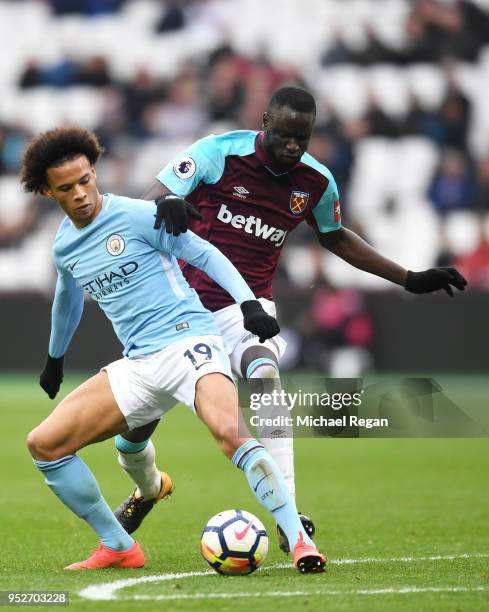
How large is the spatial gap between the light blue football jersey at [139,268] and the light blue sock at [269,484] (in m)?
0.63

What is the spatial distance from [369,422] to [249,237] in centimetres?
149

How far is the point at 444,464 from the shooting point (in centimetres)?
1089

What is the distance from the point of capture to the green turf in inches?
191

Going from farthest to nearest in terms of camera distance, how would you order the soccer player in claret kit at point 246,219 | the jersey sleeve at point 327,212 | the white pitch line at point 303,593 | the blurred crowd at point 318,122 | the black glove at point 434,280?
the blurred crowd at point 318,122 → the black glove at point 434,280 → the jersey sleeve at point 327,212 → the soccer player in claret kit at point 246,219 → the white pitch line at point 303,593

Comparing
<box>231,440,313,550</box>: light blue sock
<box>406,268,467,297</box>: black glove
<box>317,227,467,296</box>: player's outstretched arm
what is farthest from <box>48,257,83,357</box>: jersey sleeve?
<box>406,268,467,297</box>: black glove

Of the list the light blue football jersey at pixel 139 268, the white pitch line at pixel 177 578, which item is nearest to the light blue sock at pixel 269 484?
the white pitch line at pixel 177 578

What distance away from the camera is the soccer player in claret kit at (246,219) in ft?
20.6

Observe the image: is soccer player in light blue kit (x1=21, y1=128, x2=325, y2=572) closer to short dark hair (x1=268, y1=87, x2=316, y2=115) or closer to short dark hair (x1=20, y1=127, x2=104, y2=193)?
short dark hair (x1=20, y1=127, x2=104, y2=193)

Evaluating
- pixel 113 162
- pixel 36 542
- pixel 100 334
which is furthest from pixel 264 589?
pixel 113 162

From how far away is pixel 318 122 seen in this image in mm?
18328

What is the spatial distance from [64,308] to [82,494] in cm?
96

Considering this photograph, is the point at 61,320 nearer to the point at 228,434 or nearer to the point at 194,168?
the point at 194,168

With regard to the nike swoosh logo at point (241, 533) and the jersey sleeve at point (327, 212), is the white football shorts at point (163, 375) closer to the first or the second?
the nike swoosh logo at point (241, 533)

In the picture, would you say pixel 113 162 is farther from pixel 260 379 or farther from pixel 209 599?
pixel 209 599
